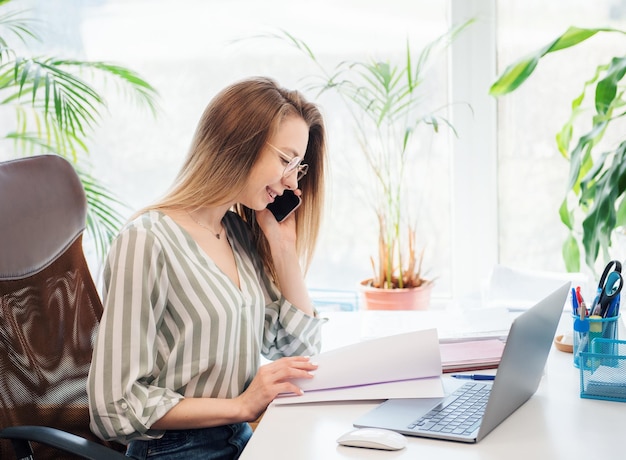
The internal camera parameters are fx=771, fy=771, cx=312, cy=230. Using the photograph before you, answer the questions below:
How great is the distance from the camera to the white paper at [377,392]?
1202 mm

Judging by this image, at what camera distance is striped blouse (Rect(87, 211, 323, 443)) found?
1201 mm

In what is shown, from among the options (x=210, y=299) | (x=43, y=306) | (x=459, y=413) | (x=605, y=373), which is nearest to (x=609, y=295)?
(x=605, y=373)

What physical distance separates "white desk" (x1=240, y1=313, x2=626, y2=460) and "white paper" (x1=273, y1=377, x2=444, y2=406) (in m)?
0.01

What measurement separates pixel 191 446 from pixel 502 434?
1.72 feet

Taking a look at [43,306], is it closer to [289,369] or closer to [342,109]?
[289,369]

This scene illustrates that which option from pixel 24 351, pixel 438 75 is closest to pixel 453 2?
pixel 438 75

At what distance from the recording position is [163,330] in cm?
131

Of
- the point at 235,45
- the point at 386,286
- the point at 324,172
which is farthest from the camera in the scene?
the point at 235,45

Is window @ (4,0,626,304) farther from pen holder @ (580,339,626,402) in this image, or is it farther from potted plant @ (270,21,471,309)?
pen holder @ (580,339,626,402)

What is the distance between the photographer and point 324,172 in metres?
1.62

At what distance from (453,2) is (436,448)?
1775mm

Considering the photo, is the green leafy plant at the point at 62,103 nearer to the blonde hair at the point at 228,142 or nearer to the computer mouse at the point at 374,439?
the blonde hair at the point at 228,142

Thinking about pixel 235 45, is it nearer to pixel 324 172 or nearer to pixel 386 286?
pixel 386 286

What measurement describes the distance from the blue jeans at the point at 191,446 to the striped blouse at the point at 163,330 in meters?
0.03
